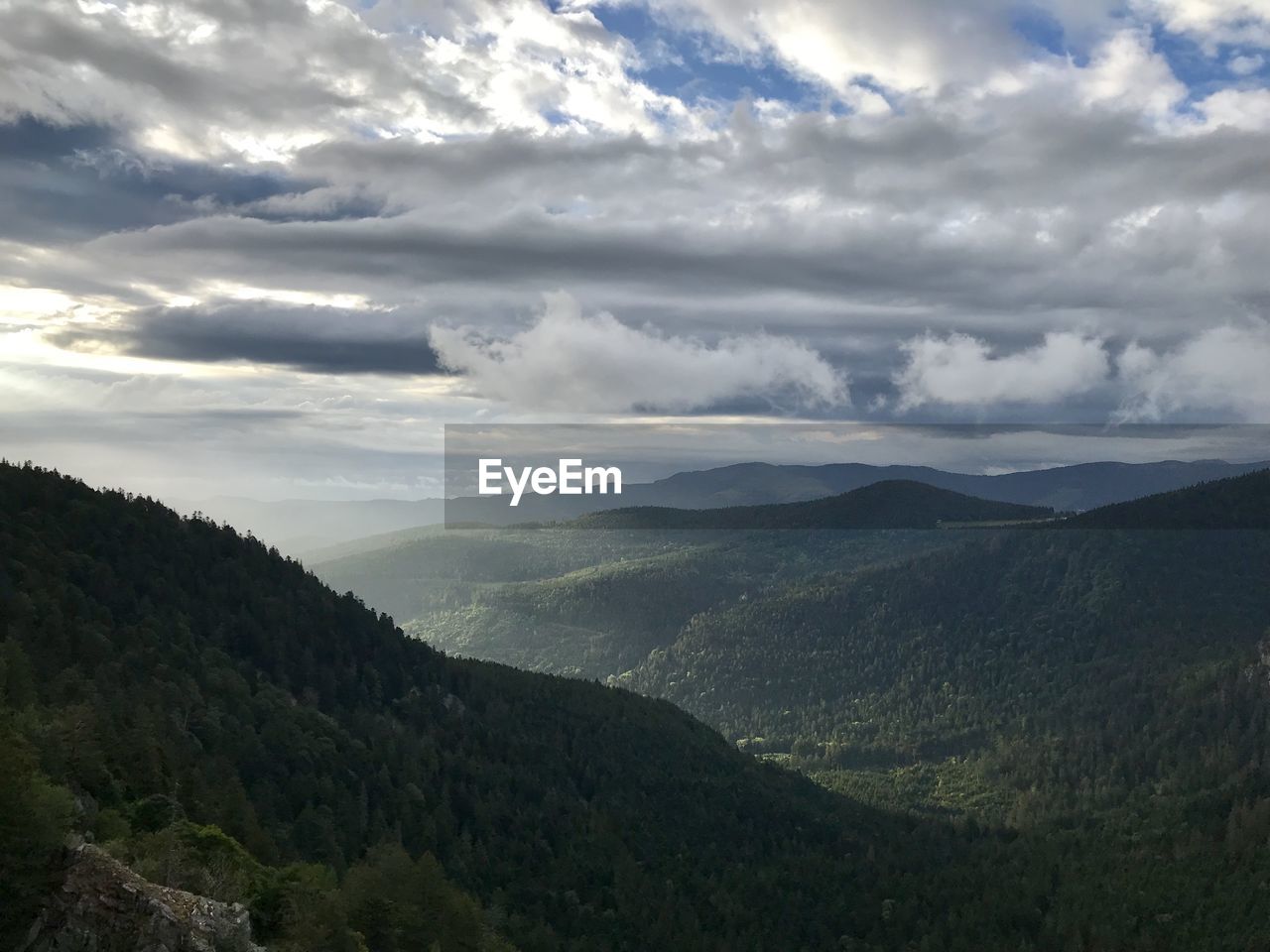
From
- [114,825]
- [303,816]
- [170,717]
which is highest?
[114,825]

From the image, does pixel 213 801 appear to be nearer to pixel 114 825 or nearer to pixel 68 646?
pixel 114 825

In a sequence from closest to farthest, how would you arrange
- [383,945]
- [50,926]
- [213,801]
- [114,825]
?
[50,926] → [114,825] → [383,945] → [213,801]

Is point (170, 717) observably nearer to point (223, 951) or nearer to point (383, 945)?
point (383, 945)

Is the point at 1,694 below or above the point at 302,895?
above

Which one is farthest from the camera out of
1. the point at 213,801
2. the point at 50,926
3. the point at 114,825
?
the point at 213,801

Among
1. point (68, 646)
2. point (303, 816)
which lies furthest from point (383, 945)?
point (68, 646)

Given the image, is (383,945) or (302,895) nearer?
(302,895)
